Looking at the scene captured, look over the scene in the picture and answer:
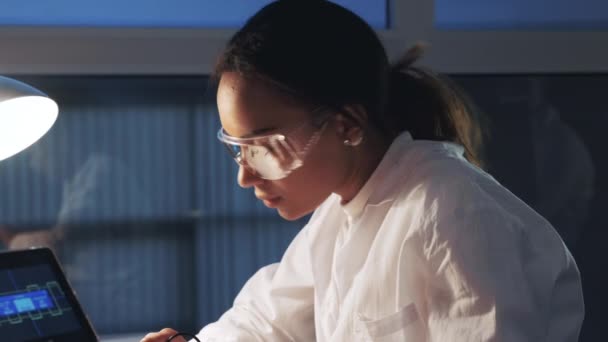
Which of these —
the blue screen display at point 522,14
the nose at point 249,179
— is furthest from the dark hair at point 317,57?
the blue screen display at point 522,14

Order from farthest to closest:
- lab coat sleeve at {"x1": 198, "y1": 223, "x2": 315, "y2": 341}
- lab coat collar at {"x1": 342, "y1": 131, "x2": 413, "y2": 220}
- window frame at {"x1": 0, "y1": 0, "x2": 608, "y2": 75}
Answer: window frame at {"x1": 0, "y1": 0, "x2": 608, "y2": 75} → lab coat sleeve at {"x1": 198, "y1": 223, "x2": 315, "y2": 341} → lab coat collar at {"x1": 342, "y1": 131, "x2": 413, "y2": 220}

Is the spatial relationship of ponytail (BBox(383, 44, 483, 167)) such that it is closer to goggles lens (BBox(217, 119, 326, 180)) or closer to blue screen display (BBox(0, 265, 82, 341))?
Result: goggles lens (BBox(217, 119, 326, 180))

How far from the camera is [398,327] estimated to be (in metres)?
0.96

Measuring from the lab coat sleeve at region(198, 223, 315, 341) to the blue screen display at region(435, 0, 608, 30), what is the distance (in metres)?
0.72

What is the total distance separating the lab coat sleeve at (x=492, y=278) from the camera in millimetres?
867

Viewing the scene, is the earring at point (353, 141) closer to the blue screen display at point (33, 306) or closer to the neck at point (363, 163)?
the neck at point (363, 163)

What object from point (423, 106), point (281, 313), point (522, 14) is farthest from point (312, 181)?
point (522, 14)

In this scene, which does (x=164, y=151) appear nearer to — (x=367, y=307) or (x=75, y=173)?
(x=75, y=173)

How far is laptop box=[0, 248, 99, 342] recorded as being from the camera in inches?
36.0

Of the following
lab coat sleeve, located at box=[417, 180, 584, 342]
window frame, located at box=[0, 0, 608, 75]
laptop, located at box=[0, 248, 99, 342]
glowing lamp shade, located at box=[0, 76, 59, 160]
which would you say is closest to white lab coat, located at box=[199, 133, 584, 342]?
lab coat sleeve, located at box=[417, 180, 584, 342]

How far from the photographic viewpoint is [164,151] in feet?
5.44

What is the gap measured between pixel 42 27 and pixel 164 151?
1.07 feet

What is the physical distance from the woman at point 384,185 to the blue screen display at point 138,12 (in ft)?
2.13

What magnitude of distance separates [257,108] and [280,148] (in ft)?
0.18
